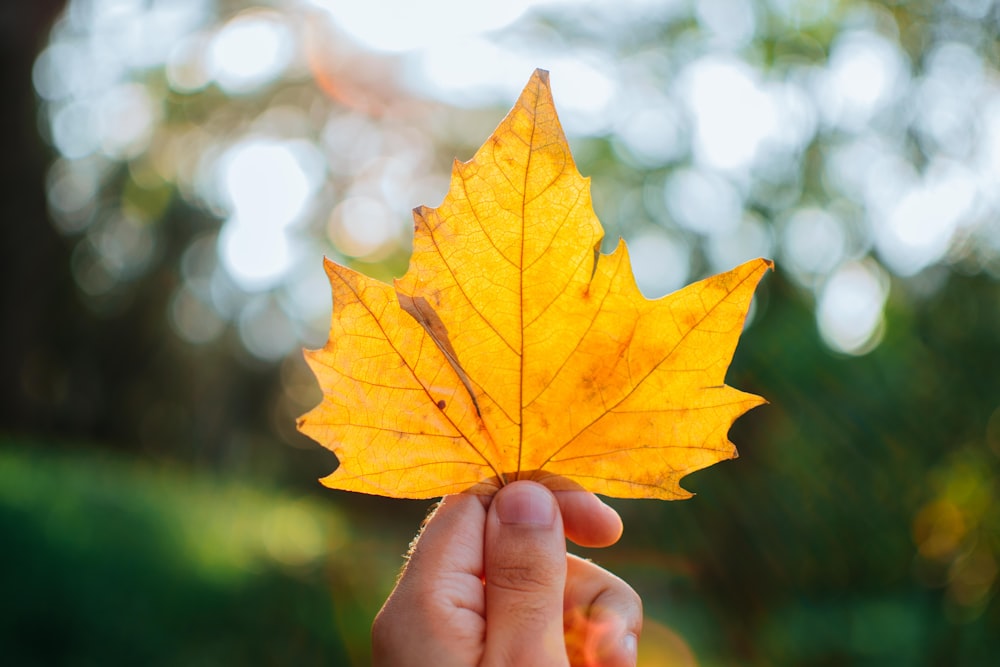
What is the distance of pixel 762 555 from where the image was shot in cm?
1212

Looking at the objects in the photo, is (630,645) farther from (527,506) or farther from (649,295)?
(649,295)

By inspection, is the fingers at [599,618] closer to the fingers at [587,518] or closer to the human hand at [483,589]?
the fingers at [587,518]

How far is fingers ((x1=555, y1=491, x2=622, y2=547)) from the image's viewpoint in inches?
82.0

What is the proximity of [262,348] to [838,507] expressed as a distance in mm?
33302

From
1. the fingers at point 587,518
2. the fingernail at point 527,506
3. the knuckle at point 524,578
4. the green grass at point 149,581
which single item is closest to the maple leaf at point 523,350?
the fingernail at point 527,506

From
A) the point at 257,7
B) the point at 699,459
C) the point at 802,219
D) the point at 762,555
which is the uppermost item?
the point at 257,7

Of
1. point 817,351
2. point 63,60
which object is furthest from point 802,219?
point 63,60

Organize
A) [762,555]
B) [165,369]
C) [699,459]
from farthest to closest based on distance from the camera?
1. [165,369]
2. [762,555]
3. [699,459]

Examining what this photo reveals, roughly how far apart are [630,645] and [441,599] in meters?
0.59

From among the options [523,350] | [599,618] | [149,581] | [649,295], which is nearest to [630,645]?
[599,618]

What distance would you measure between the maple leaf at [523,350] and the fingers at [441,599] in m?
0.14

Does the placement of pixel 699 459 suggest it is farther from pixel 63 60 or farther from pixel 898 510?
pixel 63 60

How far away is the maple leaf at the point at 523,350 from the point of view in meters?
1.45

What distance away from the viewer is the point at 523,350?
1.58 m
